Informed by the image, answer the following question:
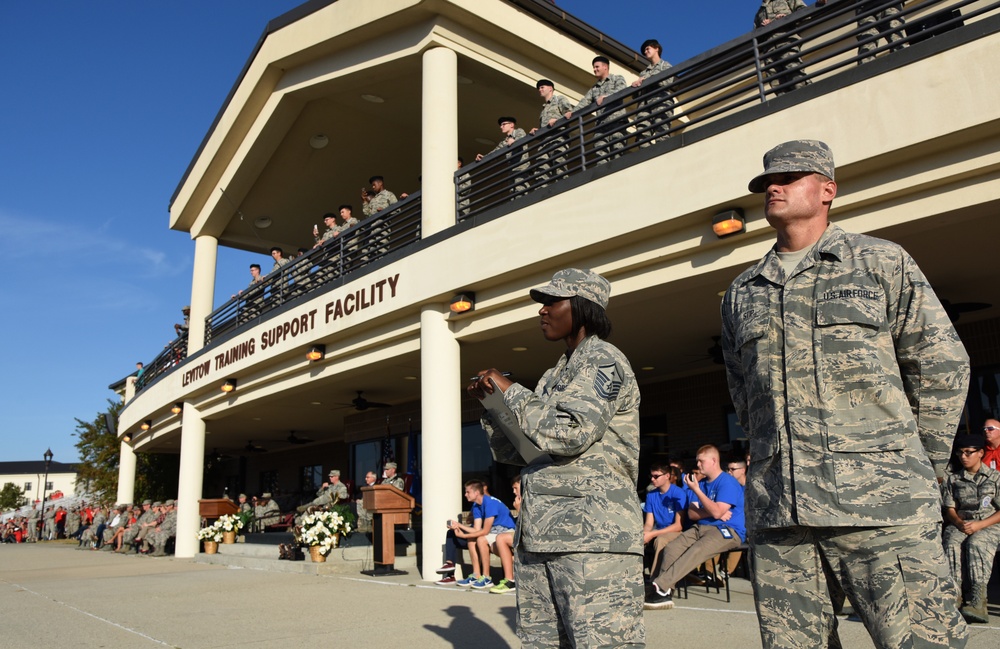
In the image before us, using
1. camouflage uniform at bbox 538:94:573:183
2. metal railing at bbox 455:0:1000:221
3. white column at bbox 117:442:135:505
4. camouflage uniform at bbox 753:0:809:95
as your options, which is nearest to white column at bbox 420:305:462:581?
metal railing at bbox 455:0:1000:221

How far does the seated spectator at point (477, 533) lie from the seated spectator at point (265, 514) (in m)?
11.3

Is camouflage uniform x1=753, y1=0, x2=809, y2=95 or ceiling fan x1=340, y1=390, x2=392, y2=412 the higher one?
camouflage uniform x1=753, y1=0, x2=809, y2=95

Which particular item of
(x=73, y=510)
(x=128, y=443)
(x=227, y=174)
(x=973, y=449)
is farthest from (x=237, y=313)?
(x=73, y=510)

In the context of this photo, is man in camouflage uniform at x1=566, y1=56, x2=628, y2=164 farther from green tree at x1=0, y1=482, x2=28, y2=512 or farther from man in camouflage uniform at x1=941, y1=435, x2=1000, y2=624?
green tree at x1=0, y1=482, x2=28, y2=512

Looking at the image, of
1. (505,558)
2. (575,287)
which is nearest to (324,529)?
(505,558)

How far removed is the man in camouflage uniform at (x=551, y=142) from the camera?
10062 mm

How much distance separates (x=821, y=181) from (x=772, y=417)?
83cm

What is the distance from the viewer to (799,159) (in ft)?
8.64

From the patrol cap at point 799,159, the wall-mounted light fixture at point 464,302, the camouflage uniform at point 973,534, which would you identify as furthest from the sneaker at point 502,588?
the patrol cap at point 799,159

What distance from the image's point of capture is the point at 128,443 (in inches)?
1013

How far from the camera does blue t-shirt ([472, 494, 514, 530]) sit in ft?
31.8

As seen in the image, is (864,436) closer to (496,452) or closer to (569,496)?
(569,496)

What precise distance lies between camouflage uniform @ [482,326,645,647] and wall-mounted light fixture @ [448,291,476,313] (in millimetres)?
7447

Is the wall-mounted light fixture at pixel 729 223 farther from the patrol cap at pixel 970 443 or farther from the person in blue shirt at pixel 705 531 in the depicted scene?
the patrol cap at pixel 970 443
